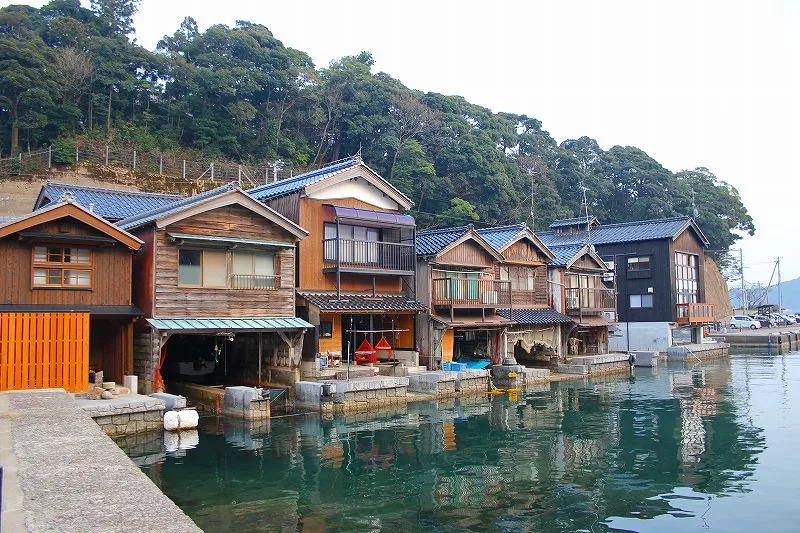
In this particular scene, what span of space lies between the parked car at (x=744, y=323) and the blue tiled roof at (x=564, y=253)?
4067cm

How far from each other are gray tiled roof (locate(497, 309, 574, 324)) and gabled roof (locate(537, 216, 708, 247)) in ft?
40.0

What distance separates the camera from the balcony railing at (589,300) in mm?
38281

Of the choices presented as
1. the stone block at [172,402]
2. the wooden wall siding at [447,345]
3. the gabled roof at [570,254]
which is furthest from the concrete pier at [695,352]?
the stone block at [172,402]

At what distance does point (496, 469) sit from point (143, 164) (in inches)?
1474

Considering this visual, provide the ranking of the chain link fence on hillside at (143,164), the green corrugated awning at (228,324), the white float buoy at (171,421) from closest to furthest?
the white float buoy at (171,421) → the green corrugated awning at (228,324) → the chain link fence on hillside at (143,164)

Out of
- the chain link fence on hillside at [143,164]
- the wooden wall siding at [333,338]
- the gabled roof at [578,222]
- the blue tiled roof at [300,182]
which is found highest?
the chain link fence on hillside at [143,164]

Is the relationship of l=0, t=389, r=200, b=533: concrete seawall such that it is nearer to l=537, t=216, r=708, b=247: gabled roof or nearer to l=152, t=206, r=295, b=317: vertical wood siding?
l=152, t=206, r=295, b=317: vertical wood siding

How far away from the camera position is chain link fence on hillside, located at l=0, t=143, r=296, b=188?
40.3 m

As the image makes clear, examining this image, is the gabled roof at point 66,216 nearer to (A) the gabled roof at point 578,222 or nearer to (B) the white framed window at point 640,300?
(A) the gabled roof at point 578,222

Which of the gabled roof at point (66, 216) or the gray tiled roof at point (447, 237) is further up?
the gray tiled roof at point (447, 237)

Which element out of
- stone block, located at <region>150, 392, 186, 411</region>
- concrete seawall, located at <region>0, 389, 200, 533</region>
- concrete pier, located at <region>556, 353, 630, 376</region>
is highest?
concrete seawall, located at <region>0, 389, 200, 533</region>

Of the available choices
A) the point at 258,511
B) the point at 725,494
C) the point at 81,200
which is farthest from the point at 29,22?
the point at 725,494

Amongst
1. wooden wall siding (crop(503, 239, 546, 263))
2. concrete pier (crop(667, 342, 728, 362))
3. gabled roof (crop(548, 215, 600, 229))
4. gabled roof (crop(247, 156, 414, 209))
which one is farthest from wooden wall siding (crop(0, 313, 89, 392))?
concrete pier (crop(667, 342, 728, 362))

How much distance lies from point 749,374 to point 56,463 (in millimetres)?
37251
